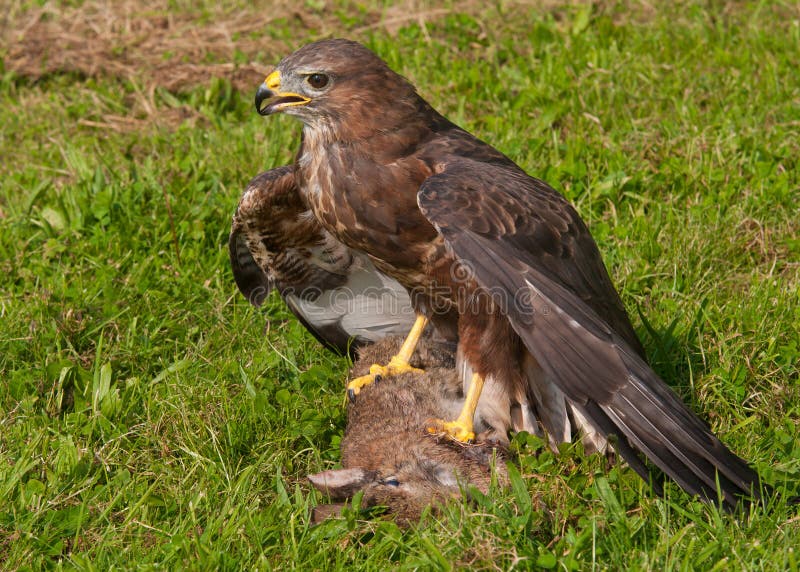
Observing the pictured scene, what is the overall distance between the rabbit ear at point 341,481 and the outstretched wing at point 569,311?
84cm

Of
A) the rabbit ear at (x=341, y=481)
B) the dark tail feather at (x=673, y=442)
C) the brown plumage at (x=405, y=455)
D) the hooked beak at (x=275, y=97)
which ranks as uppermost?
the hooked beak at (x=275, y=97)

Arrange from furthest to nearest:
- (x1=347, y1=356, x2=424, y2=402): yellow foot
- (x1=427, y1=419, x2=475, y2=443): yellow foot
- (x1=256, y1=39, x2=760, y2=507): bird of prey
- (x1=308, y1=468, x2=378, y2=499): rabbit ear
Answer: (x1=347, y1=356, x2=424, y2=402): yellow foot, (x1=427, y1=419, x2=475, y2=443): yellow foot, (x1=256, y1=39, x2=760, y2=507): bird of prey, (x1=308, y1=468, x2=378, y2=499): rabbit ear

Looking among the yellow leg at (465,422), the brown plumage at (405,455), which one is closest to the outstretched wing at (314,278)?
the brown plumage at (405,455)

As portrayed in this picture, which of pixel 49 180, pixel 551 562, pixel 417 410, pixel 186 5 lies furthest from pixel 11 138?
pixel 551 562

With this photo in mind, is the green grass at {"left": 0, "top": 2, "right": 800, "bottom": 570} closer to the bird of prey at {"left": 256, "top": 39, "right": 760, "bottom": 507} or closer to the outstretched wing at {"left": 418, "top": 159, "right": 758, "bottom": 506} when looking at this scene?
the outstretched wing at {"left": 418, "top": 159, "right": 758, "bottom": 506}

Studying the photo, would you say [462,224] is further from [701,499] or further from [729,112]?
[729,112]

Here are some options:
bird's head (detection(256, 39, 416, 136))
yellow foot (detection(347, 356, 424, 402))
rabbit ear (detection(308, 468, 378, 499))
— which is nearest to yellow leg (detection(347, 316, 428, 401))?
yellow foot (detection(347, 356, 424, 402))

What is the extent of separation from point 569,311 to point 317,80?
166 cm

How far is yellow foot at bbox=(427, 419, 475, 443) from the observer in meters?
4.73

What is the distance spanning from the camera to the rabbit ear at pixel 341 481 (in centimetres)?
414

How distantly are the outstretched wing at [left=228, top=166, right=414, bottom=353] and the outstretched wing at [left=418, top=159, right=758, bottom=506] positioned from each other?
45.1 inches

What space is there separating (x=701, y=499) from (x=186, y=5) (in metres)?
6.75

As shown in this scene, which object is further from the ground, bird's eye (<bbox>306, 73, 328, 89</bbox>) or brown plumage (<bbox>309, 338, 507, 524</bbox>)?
bird's eye (<bbox>306, 73, 328, 89</bbox>)

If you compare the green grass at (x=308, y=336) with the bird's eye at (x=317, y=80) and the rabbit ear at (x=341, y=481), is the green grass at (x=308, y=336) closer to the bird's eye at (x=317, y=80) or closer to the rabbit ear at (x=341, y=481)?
the rabbit ear at (x=341, y=481)
